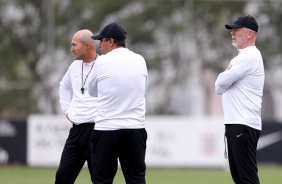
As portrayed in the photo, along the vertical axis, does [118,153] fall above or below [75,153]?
above

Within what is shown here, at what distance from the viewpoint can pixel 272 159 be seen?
19.0 m

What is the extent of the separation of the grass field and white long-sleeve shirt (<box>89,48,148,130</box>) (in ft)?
22.2

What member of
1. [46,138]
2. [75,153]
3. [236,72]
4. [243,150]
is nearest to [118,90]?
[236,72]

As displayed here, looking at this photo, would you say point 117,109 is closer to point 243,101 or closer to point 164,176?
point 243,101

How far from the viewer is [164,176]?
53.3 feet

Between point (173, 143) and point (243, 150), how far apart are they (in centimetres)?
1049

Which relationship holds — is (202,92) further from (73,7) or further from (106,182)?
(106,182)

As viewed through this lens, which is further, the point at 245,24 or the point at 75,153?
the point at 75,153

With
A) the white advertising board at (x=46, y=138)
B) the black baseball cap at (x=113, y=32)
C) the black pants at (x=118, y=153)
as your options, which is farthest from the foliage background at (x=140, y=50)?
the black baseball cap at (x=113, y=32)

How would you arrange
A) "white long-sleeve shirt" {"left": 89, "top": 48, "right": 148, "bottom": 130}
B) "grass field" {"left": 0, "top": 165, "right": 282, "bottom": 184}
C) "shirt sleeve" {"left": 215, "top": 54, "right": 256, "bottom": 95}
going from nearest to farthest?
"white long-sleeve shirt" {"left": 89, "top": 48, "right": 148, "bottom": 130}, "shirt sleeve" {"left": 215, "top": 54, "right": 256, "bottom": 95}, "grass field" {"left": 0, "top": 165, "right": 282, "bottom": 184}

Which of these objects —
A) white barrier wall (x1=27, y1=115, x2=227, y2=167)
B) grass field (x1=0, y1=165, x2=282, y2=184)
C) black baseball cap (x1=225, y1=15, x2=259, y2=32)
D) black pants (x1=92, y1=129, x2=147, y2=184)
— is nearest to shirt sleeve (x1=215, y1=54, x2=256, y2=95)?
black baseball cap (x1=225, y1=15, x2=259, y2=32)

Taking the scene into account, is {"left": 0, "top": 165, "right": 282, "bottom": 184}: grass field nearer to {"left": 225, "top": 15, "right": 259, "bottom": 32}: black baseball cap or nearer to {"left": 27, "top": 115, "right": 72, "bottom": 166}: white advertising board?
{"left": 27, "top": 115, "right": 72, "bottom": 166}: white advertising board

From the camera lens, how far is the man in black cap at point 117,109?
7.77m

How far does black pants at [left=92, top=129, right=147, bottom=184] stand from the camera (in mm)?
7824
